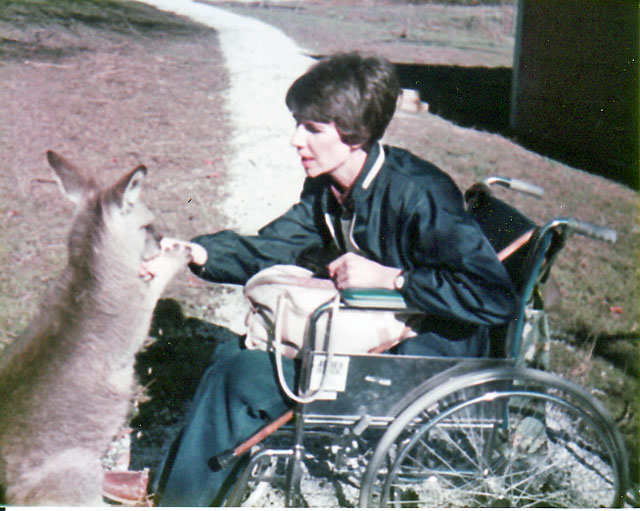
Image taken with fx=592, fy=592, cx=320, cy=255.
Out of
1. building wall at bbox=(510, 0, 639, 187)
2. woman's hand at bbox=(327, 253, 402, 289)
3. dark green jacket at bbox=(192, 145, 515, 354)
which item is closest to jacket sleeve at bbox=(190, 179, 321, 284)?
dark green jacket at bbox=(192, 145, 515, 354)

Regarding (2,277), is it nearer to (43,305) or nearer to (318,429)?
(43,305)

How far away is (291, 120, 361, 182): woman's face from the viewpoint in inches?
90.9

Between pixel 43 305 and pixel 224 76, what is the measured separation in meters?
6.37

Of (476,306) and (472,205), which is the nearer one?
(476,306)

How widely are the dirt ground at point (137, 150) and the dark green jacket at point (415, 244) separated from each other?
3.85 ft

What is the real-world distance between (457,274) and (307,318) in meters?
0.56

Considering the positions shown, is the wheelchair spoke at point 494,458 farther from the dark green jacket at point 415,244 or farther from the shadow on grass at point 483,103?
→ the shadow on grass at point 483,103

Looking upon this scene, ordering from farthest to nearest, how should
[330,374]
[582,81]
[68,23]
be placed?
1. [582,81]
2. [68,23]
3. [330,374]

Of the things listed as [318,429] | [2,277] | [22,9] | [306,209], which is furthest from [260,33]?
[318,429]

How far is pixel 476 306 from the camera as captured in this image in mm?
2043

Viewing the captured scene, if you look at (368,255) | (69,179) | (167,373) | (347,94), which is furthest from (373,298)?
(167,373)

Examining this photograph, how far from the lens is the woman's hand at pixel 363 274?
2125 millimetres

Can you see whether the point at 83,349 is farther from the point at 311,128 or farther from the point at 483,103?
the point at 483,103

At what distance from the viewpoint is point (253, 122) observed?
24.9 ft
